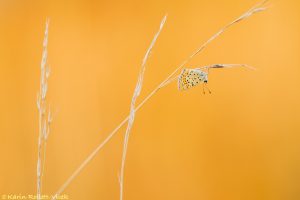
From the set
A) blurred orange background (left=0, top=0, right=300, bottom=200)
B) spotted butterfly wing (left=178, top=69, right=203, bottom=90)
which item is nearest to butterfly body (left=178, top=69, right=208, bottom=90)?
spotted butterfly wing (left=178, top=69, right=203, bottom=90)

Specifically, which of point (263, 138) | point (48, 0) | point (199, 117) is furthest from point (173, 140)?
point (48, 0)

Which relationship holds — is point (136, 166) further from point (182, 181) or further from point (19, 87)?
point (19, 87)

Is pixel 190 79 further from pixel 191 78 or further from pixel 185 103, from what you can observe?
pixel 185 103

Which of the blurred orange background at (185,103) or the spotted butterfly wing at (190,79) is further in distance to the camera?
the blurred orange background at (185,103)

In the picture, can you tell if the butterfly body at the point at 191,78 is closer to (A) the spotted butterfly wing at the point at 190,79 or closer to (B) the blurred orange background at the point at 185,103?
(A) the spotted butterfly wing at the point at 190,79

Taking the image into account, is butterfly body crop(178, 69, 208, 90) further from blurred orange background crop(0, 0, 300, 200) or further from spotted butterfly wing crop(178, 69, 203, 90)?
blurred orange background crop(0, 0, 300, 200)

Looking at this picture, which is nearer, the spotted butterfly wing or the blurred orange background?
the spotted butterfly wing

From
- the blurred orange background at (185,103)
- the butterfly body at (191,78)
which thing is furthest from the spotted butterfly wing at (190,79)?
the blurred orange background at (185,103)

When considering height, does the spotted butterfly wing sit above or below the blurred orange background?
below
